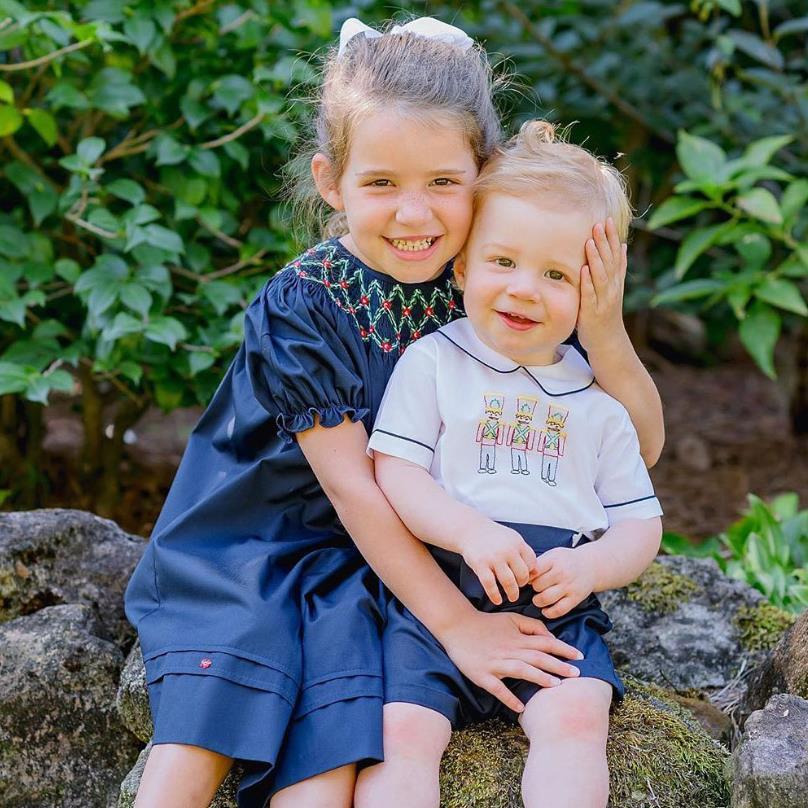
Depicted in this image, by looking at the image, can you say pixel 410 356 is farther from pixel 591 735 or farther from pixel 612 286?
pixel 591 735

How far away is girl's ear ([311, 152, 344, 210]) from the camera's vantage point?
7.18 feet

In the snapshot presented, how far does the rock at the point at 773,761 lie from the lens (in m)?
1.83

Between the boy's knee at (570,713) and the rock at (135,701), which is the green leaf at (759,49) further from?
the rock at (135,701)

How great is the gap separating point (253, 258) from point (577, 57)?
1.86 metres

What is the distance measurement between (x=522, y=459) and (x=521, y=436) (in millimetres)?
39

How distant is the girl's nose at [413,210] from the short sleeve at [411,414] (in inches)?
8.7

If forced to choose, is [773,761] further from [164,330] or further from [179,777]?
[164,330]

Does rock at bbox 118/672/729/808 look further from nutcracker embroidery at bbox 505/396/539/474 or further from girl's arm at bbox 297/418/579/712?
nutcracker embroidery at bbox 505/396/539/474

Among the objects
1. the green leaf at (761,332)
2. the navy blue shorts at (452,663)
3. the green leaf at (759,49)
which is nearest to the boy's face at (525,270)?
the navy blue shorts at (452,663)

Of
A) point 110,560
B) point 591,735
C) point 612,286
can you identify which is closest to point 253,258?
point 110,560

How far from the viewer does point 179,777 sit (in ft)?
6.23

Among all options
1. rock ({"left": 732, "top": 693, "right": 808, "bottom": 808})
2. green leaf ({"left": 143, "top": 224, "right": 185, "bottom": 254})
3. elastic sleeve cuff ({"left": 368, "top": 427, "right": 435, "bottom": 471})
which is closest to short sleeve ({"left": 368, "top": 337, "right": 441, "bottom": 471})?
elastic sleeve cuff ({"left": 368, "top": 427, "right": 435, "bottom": 471})

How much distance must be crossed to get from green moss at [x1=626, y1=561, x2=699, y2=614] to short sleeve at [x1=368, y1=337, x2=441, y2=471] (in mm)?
847

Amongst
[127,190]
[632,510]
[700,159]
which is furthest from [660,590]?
[127,190]
